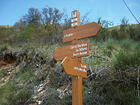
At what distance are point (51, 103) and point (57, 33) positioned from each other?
264 inches

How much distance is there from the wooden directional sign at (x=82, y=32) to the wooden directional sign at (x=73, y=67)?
587 millimetres

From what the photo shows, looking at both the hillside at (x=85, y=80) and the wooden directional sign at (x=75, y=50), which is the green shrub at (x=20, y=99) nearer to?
the hillside at (x=85, y=80)

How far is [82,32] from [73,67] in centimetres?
81

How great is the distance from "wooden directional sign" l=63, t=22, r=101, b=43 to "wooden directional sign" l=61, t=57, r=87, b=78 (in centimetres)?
59

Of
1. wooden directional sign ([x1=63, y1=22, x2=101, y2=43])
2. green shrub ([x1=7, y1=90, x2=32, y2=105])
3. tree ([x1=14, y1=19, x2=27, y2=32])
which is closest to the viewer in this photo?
wooden directional sign ([x1=63, y1=22, x2=101, y2=43])

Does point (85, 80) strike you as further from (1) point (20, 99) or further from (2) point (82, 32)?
(2) point (82, 32)

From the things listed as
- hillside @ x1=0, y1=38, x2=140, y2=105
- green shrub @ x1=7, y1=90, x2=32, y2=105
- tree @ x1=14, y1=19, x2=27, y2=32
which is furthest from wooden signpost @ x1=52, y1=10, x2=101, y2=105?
tree @ x1=14, y1=19, x2=27, y2=32

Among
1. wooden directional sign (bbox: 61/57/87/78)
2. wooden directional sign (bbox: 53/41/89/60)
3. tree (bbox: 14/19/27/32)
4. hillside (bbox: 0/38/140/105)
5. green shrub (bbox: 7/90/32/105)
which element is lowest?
green shrub (bbox: 7/90/32/105)

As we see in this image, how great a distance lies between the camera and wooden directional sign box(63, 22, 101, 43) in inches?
142

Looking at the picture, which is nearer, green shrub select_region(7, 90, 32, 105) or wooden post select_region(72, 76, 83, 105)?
wooden post select_region(72, 76, 83, 105)

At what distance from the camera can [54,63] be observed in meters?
7.80

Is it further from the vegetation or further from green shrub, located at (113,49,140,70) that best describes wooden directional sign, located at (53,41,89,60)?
green shrub, located at (113,49,140,70)

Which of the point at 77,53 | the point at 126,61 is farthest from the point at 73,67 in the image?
the point at 126,61

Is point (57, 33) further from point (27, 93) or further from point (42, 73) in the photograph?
point (27, 93)
